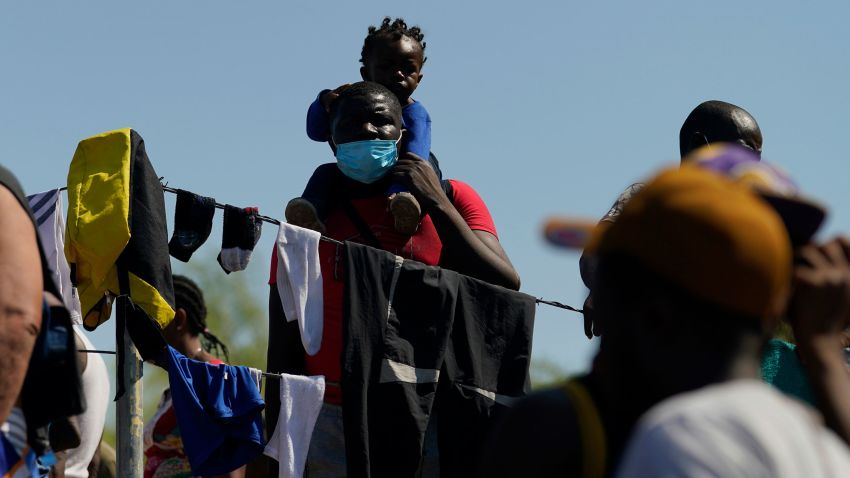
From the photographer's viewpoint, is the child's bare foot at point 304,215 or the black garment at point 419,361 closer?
the black garment at point 419,361

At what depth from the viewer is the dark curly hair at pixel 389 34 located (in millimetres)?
6582

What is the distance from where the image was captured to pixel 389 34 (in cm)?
658

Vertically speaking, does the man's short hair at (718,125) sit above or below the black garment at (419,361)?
above

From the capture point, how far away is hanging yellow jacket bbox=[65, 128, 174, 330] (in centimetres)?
520

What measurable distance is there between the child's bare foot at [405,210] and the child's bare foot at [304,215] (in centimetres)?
36

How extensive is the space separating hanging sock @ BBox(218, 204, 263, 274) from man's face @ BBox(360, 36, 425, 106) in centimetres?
116

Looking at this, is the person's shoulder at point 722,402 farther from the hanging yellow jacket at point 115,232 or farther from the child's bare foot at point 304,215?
the child's bare foot at point 304,215

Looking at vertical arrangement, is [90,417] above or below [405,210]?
below

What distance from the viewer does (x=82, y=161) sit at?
543 cm

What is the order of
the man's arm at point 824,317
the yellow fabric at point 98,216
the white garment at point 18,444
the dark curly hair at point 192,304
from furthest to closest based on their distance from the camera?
the dark curly hair at point 192,304 → the yellow fabric at point 98,216 → the white garment at point 18,444 → the man's arm at point 824,317

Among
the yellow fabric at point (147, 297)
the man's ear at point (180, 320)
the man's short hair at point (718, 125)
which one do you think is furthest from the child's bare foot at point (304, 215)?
the man's ear at point (180, 320)

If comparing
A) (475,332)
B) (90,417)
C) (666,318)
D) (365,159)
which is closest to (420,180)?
(365,159)

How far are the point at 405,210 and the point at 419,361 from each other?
26.5 inches

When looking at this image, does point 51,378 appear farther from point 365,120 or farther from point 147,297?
point 365,120
